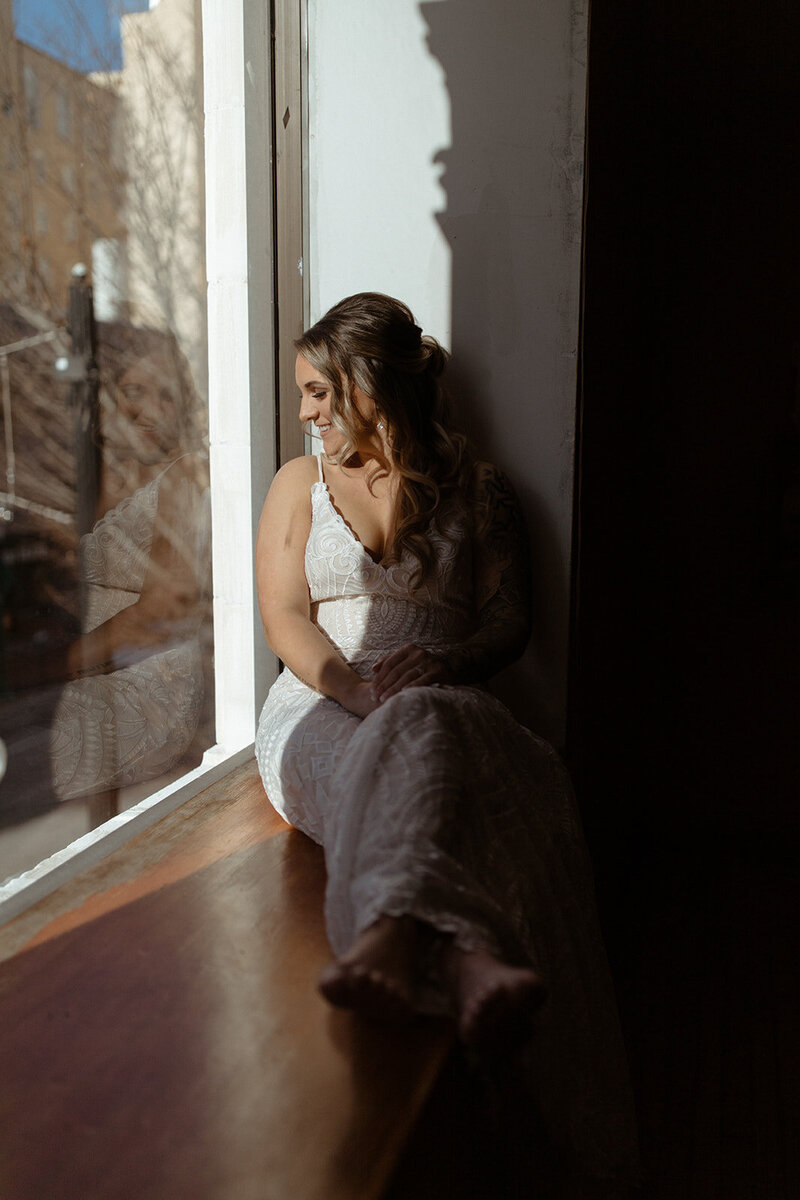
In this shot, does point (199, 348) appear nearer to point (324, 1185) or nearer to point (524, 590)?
point (524, 590)

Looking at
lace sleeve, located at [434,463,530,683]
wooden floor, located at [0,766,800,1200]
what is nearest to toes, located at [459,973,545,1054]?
wooden floor, located at [0,766,800,1200]

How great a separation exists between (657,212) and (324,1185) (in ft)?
9.04

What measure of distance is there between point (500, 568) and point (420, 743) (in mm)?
765

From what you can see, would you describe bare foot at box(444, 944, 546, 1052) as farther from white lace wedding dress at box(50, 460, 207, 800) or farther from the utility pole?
the utility pole

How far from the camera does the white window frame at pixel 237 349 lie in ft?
6.98

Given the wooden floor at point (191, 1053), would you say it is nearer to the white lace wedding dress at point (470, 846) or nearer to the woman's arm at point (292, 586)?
the white lace wedding dress at point (470, 846)

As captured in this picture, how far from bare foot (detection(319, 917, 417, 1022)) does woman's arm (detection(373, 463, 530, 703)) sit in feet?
2.70

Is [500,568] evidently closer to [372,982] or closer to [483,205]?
[483,205]

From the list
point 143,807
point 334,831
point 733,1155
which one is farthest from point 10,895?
point 733,1155

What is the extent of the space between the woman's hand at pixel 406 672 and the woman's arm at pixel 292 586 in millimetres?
112

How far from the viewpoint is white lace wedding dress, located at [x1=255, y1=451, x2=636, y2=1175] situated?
3.89 ft

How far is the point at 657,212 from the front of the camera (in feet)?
9.12

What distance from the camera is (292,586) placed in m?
1.97

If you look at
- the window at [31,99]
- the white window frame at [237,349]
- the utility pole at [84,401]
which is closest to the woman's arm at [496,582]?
the white window frame at [237,349]
